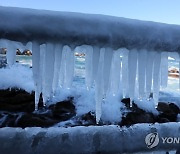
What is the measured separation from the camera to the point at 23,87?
166 cm

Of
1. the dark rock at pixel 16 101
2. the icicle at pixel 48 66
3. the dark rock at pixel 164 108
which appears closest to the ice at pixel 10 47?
the icicle at pixel 48 66

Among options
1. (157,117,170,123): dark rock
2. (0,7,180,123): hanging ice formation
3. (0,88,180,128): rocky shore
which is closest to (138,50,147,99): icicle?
(0,7,180,123): hanging ice formation

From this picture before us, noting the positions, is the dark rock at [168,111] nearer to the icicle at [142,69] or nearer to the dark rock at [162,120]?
the dark rock at [162,120]

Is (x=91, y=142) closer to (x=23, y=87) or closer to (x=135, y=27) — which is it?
(x=135, y=27)

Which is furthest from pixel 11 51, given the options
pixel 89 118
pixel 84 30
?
pixel 89 118

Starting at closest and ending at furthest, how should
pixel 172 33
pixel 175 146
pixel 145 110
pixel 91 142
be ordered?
pixel 172 33, pixel 91 142, pixel 175 146, pixel 145 110

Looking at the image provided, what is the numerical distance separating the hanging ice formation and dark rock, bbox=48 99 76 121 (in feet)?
1.47

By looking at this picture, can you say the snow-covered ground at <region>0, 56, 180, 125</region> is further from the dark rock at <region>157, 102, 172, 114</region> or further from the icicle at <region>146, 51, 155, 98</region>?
the icicle at <region>146, 51, 155, 98</region>

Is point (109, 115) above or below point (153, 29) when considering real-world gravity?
below

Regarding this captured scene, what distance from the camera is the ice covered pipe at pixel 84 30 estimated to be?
0.75 meters

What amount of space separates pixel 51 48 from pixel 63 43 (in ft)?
0.18

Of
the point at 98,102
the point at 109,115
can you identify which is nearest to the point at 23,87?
the point at 109,115

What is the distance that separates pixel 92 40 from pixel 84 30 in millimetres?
45

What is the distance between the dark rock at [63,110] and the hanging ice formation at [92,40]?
447 millimetres
